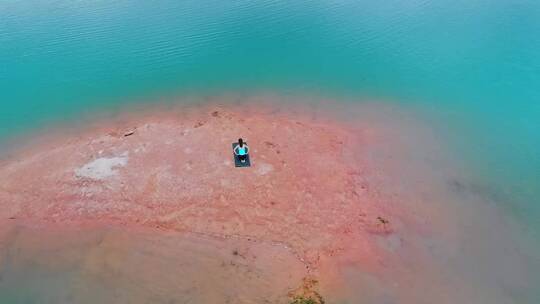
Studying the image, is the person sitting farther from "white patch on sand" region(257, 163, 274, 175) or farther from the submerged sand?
"white patch on sand" region(257, 163, 274, 175)

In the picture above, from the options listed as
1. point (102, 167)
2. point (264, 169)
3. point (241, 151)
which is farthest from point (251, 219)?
point (102, 167)

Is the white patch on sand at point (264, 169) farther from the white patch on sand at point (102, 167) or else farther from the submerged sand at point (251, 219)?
the white patch on sand at point (102, 167)

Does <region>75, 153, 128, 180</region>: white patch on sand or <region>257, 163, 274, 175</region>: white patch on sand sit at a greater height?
<region>75, 153, 128, 180</region>: white patch on sand

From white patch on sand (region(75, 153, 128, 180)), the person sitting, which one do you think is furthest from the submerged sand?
the person sitting

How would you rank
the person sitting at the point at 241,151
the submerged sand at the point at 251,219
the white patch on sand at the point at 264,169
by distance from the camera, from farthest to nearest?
the person sitting at the point at 241,151 < the white patch on sand at the point at 264,169 < the submerged sand at the point at 251,219

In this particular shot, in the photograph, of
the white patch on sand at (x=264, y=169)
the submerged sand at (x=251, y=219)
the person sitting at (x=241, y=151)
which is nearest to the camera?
the submerged sand at (x=251, y=219)

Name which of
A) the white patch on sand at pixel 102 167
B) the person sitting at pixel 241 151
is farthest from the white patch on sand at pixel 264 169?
the white patch on sand at pixel 102 167
